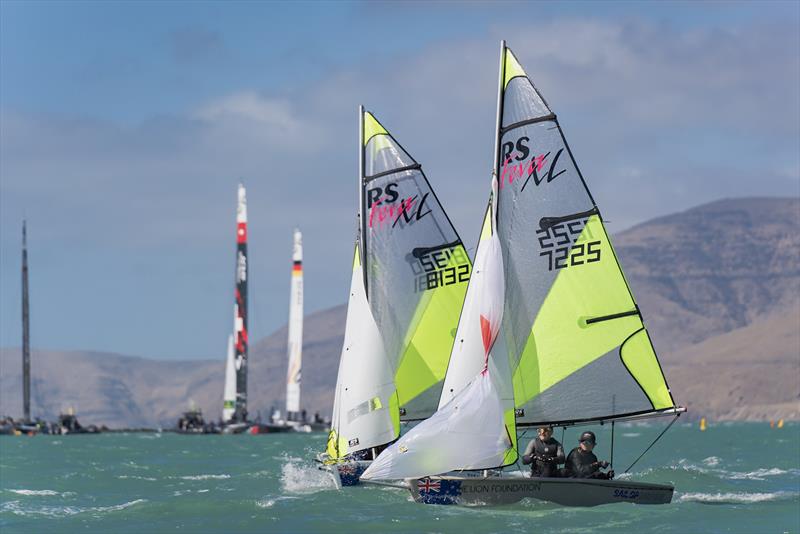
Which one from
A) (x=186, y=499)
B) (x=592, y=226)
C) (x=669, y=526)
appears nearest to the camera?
(x=669, y=526)

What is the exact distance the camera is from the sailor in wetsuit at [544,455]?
101 ft

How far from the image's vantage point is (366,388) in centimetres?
3619

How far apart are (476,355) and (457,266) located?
30.5 ft

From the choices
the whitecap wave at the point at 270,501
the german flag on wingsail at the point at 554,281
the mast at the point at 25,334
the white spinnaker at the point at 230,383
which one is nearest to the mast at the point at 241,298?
the white spinnaker at the point at 230,383

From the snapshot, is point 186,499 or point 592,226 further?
point 186,499

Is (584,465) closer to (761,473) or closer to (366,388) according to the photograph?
(366,388)

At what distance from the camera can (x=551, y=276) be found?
105 feet

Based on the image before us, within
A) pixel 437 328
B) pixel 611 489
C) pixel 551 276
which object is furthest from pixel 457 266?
pixel 611 489

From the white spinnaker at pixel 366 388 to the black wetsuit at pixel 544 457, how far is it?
20.1 feet

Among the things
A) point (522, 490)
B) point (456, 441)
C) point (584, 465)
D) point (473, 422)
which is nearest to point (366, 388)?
point (456, 441)

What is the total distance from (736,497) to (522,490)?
977cm

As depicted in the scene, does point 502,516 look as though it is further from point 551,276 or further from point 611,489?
point 551,276

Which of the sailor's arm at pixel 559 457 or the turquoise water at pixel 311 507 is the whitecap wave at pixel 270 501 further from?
the sailor's arm at pixel 559 457

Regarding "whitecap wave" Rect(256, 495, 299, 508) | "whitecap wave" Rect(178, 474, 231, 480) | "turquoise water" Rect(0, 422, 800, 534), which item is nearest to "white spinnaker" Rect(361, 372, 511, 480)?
"turquoise water" Rect(0, 422, 800, 534)
